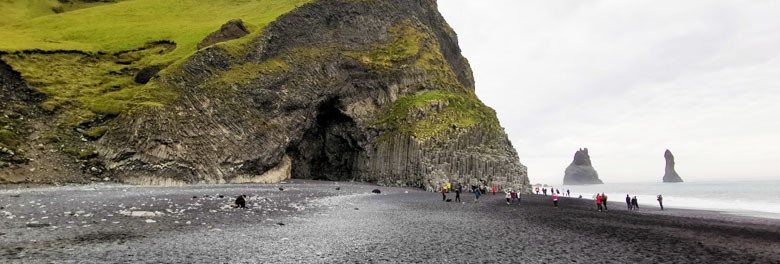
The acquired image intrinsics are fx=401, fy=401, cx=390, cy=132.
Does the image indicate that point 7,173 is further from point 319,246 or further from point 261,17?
point 261,17

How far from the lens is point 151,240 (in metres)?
15.0

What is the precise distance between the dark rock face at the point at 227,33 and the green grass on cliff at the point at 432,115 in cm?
3205

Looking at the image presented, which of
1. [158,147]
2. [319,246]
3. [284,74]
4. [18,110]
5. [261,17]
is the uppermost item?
[261,17]

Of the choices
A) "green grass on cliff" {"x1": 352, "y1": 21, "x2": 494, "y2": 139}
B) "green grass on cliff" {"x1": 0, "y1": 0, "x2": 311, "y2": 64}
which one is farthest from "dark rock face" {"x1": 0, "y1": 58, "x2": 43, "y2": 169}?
"green grass on cliff" {"x1": 352, "y1": 21, "x2": 494, "y2": 139}

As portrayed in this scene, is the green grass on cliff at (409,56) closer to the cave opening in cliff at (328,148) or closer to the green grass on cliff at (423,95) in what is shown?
the green grass on cliff at (423,95)

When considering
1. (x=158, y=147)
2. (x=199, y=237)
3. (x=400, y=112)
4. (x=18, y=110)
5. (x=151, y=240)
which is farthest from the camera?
(x=400, y=112)

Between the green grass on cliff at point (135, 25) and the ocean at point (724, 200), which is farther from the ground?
the green grass on cliff at point (135, 25)

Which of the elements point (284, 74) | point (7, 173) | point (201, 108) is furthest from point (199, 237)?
point (284, 74)

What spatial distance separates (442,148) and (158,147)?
41120mm

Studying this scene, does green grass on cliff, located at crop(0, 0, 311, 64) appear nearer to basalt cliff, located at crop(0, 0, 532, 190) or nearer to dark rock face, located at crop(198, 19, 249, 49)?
basalt cliff, located at crop(0, 0, 532, 190)

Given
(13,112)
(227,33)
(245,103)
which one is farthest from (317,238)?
(227,33)

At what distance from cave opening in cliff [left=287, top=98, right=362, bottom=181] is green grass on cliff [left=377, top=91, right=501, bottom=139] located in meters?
7.75

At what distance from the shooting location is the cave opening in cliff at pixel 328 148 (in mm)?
78312

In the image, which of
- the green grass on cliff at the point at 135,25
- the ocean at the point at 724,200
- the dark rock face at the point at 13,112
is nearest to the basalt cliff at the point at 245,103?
the dark rock face at the point at 13,112
